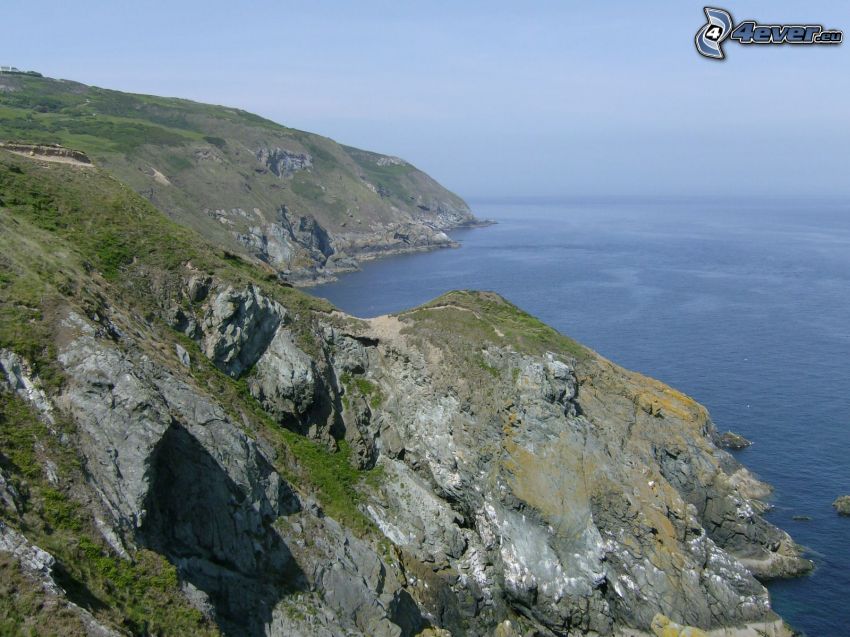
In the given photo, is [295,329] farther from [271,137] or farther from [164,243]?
[271,137]

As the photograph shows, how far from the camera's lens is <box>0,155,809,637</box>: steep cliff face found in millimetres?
19703

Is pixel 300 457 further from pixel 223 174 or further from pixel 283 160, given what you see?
pixel 283 160

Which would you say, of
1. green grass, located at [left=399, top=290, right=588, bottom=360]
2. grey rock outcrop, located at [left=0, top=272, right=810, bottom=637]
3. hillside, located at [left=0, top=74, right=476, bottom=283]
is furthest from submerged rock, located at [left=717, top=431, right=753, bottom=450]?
hillside, located at [left=0, top=74, right=476, bottom=283]

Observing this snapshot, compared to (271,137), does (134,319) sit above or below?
below

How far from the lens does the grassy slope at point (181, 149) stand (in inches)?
4818

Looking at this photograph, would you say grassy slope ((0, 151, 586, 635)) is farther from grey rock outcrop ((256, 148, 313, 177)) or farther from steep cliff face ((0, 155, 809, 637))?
grey rock outcrop ((256, 148, 313, 177))

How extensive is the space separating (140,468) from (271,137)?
18412 cm

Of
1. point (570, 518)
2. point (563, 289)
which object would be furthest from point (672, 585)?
point (563, 289)

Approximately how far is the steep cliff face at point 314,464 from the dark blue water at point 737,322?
4.16 meters

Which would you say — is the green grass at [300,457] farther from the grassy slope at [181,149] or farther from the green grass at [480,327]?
the grassy slope at [181,149]

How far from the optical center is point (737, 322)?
313 ft

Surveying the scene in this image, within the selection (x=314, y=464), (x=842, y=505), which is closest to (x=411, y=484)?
(x=314, y=464)

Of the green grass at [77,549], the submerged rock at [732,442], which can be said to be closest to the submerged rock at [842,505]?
the submerged rock at [732,442]

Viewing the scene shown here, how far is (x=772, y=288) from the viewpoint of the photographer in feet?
387
